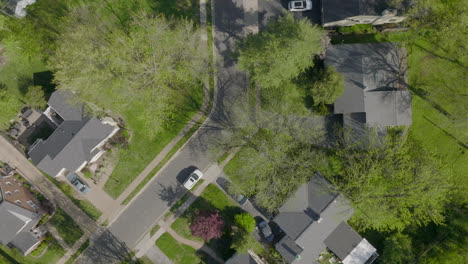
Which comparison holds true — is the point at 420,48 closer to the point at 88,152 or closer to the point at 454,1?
the point at 454,1

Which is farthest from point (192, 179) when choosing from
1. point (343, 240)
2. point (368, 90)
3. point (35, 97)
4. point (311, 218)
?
point (368, 90)

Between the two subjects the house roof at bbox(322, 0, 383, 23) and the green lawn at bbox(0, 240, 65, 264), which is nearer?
the house roof at bbox(322, 0, 383, 23)

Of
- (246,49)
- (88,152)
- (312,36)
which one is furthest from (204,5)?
(88,152)

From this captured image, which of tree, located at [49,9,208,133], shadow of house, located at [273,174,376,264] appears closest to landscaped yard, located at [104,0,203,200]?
tree, located at [49,9,208,133]

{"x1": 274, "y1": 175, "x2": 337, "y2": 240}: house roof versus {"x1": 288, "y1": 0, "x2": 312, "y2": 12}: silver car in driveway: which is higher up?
{"x1": 288, "y1": 0, "x2": 312, "y2": 12}: silver car in driveway

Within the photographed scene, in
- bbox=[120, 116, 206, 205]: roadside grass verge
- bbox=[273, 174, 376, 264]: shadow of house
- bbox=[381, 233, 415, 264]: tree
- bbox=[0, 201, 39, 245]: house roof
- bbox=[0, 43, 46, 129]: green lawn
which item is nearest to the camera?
bbox=[381, 233, 415, 264]: tree

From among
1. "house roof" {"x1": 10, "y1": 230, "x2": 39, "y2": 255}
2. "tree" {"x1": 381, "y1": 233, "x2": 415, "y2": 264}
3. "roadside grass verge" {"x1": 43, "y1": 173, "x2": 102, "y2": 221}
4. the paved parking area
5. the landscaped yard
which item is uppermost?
the paved parking area

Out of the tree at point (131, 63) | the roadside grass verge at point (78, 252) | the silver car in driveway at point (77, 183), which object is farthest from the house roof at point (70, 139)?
the roadside grass verge at point (78, 252)

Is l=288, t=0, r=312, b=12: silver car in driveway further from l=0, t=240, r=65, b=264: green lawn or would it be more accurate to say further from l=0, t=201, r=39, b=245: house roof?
l=0, t=240, r=65, b=264: green lawn
